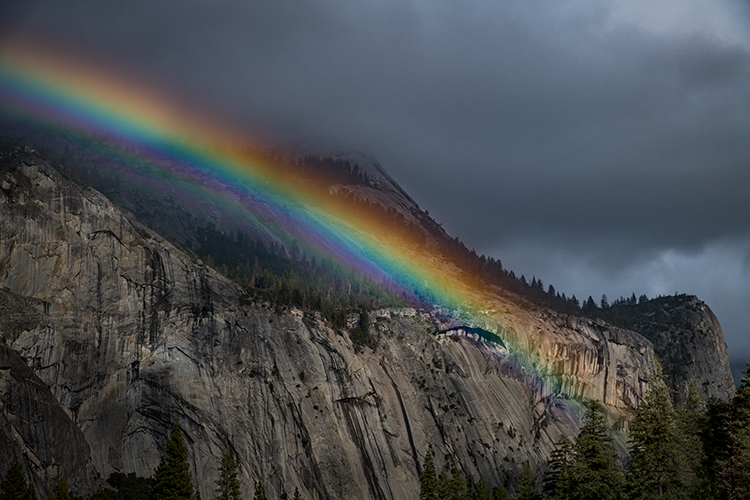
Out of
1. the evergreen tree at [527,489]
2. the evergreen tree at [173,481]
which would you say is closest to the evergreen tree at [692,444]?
the evergreen tree at [527,489]

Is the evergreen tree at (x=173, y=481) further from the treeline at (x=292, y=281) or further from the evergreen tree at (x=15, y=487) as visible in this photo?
the treeline at (x=292, y=281)

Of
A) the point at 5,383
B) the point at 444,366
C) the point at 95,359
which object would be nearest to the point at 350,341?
the point at 444,366

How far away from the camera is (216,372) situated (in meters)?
119

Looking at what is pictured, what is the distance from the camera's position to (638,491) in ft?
172

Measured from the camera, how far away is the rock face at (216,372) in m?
104

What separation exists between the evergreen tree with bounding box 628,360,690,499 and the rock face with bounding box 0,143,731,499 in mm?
64850

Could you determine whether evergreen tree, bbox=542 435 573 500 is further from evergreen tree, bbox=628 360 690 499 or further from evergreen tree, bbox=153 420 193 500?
evergreen tree, bbox=153 420 193 500

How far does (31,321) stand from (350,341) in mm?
63039

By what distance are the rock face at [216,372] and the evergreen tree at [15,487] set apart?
60.7 ft

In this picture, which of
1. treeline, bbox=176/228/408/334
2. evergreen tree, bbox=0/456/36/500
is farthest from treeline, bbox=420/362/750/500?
treeline, bbox=176/228/408/334

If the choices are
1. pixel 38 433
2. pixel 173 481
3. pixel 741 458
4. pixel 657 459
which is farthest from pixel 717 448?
pixel 38 433

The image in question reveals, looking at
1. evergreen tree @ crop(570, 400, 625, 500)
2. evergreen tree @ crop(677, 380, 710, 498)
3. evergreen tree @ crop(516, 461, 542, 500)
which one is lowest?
evergreen tree @ crop(516, 461, 542, 500)

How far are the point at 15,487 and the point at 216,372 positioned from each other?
181ft

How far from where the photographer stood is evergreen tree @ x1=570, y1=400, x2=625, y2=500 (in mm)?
52188
